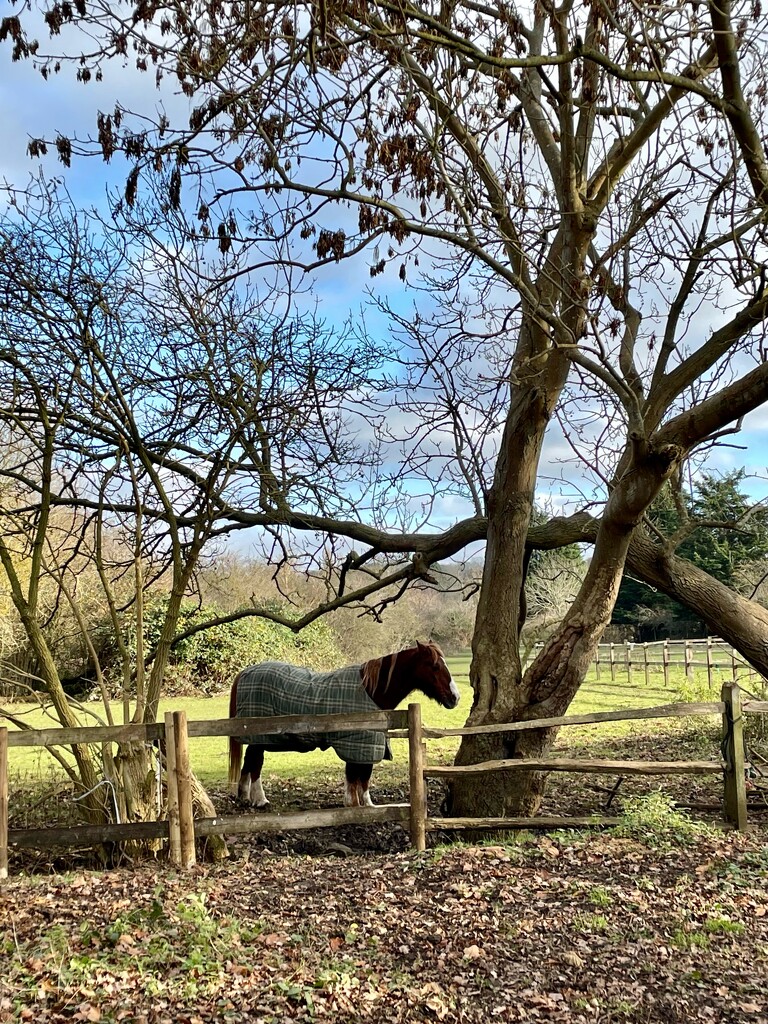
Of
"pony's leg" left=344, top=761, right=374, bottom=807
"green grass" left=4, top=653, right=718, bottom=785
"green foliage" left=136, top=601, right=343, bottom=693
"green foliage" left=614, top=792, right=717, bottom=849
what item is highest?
"green foliage" left=136, top=601, right=343, bottom=693

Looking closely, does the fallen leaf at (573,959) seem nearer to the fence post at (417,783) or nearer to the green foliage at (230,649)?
the fence post at (417,783)

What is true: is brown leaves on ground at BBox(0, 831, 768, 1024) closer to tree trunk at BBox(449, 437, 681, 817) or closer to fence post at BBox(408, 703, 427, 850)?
fence post at BBox(408, 703, 427, 850)

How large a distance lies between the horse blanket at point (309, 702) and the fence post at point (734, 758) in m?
3.07

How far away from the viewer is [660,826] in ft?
22.5

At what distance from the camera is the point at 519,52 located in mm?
5430

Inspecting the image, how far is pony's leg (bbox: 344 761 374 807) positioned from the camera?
25.5 feet

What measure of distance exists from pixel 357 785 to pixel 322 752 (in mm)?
6930

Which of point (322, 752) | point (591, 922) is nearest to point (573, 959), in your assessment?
point (591, 922)

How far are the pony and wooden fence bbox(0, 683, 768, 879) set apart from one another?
2.24 ft

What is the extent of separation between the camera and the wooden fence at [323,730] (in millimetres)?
6422

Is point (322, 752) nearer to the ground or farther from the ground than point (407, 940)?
nearer to the ground

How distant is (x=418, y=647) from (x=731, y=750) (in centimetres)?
293

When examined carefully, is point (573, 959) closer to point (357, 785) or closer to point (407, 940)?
point (407, 940)

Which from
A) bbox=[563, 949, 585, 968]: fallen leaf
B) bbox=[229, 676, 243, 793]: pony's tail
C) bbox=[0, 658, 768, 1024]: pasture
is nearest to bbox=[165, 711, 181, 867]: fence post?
bbox=[0, 658, 768, 1024]: pasture
